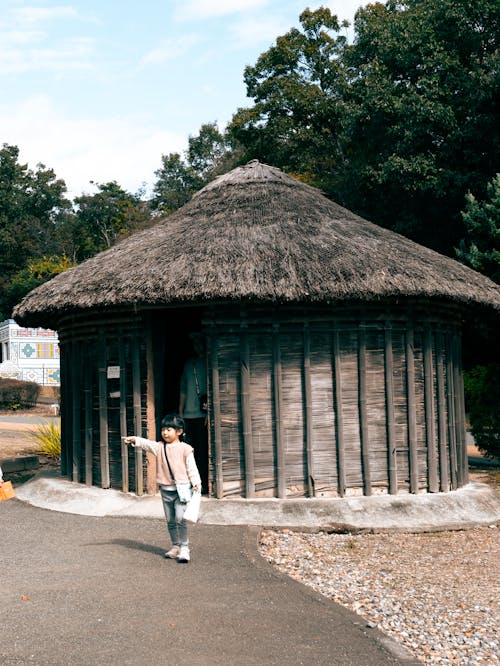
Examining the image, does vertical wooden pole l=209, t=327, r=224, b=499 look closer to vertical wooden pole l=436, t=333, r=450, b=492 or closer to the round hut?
the round hut

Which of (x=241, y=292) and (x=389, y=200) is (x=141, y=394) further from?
(x=389, y=200)

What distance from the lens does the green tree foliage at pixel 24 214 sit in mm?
51469

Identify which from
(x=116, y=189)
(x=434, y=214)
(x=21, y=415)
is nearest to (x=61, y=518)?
(x=434, y=214)

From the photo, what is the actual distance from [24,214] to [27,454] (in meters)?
45.2

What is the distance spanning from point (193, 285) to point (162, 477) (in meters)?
2.67

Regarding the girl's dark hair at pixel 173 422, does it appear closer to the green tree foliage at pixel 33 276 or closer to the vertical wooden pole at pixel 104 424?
the vertical wooden pole at pixel 104 424

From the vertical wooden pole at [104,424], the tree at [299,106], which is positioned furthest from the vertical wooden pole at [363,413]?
the tree at [299,106]

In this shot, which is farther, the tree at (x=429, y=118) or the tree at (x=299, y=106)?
the tree at (x=299, y=106)

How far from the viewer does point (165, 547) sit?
288 inches

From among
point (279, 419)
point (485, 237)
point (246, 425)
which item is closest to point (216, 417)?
point (246, 425)

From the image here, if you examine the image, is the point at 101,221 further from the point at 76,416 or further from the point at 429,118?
the point at 76,416

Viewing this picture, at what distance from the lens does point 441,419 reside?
10.1 metres

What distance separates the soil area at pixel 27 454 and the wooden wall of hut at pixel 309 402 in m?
3.50

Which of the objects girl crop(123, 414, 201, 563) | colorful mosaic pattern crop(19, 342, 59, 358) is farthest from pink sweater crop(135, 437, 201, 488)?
colorful mosaic pattern crop(19, 342, 59, 358)
